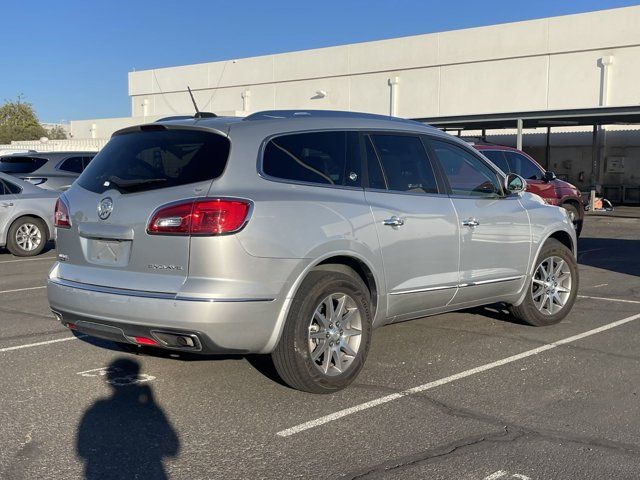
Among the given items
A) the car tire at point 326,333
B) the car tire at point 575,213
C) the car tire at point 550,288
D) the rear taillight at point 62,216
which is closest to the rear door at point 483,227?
the car tire at point 550,288

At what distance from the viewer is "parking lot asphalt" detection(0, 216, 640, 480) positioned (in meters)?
3.84

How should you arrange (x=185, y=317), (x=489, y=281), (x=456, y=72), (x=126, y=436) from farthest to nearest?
(x=456, y=72) → (x=489, y=281) → (x=185, y=317) → (x=126, y=436)

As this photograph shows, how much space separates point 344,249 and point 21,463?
232cm

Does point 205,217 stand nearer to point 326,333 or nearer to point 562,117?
point 326,333

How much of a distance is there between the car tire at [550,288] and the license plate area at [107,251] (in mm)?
3773

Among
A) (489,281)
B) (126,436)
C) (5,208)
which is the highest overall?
(5,208)

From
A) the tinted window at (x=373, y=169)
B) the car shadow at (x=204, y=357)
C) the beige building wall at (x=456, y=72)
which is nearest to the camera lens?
the car shadow at (x=204, y=357)

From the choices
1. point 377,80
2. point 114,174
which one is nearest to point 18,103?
point 377,80

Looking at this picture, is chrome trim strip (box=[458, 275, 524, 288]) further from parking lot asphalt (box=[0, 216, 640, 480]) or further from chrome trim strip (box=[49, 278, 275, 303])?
chrome trim strip (box=[49, 278, 275, 303])

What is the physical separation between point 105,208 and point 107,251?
0.92 feet

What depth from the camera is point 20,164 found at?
14719mm

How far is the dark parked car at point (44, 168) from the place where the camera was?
1462 centimetres

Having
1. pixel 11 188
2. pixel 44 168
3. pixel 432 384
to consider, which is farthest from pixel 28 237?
pixel 432 384

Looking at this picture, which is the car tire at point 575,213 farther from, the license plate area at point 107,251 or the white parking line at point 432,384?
the license plate area at point 107,251
